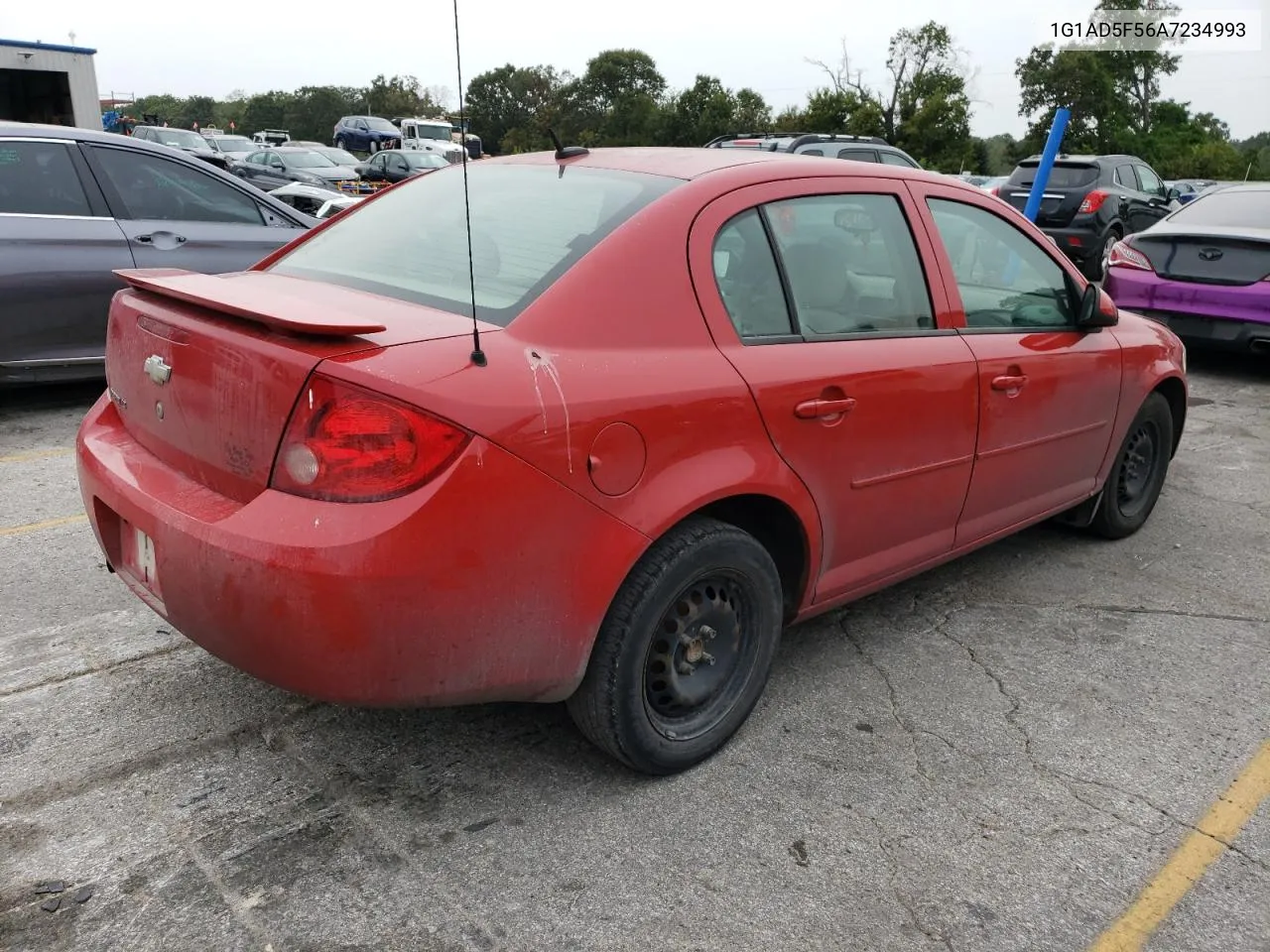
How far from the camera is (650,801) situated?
265 centimetres

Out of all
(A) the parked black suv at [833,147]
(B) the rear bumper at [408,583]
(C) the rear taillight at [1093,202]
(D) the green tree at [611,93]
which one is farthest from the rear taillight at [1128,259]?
(D) the green tree at [611,93]

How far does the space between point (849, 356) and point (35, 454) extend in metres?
4.33

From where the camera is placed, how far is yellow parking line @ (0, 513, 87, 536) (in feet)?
13.9

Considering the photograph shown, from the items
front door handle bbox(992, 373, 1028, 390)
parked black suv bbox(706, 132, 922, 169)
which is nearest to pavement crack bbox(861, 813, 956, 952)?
front door handle bbox(992, 373, 1028, 390)

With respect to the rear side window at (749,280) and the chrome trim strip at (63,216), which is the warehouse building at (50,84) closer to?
the chrome trim strip at (63,216)

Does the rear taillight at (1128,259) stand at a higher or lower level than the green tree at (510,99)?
lower

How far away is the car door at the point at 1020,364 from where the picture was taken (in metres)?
3.46

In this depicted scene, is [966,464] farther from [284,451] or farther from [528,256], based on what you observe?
[284,451]

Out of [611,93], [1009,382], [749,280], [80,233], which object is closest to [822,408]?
[749,280]

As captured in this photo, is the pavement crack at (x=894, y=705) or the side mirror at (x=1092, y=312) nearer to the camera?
the pavement crack at (x=894, y=705)

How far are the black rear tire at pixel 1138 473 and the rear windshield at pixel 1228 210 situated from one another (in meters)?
4.55

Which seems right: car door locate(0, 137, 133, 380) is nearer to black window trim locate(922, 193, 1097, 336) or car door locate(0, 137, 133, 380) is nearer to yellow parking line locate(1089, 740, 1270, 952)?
black window trim locate(922, 193, 1097, 336)

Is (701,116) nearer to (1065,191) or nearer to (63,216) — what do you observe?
(1065,191)

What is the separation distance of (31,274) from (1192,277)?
7.87 m
